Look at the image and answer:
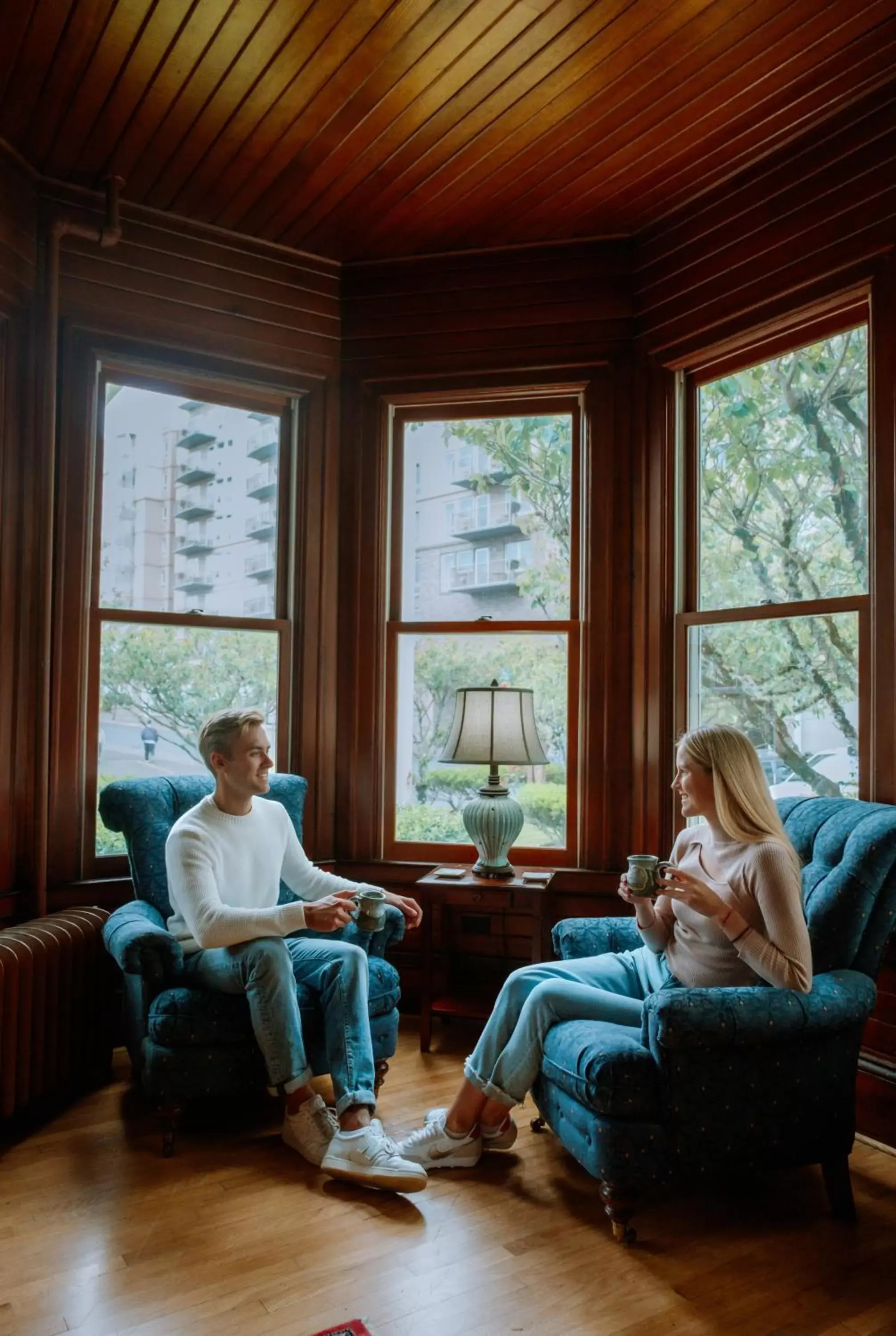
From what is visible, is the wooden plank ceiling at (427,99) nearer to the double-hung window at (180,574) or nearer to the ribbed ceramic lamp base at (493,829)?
the double-hung window at (180,574)

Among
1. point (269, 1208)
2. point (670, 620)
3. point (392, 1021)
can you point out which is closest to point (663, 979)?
point (392, 1021)

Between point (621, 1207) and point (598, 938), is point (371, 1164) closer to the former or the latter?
point (621, 1207)

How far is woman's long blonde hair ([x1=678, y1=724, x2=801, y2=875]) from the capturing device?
2250 mm

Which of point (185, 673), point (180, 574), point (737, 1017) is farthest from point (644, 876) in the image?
point (180, 574)

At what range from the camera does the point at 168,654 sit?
3.55 metres

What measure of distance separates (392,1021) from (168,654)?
159 centimetres

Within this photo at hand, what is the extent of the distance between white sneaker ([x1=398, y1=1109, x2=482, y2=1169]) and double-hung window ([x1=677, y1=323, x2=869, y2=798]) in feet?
4.76

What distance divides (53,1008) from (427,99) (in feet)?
9.72

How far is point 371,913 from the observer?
103 inches

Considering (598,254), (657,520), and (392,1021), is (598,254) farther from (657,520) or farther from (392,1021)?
(392,1021)

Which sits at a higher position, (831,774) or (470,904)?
(831,774)

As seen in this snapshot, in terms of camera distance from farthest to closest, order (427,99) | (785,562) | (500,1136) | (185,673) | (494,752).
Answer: (185,673) → (494,752) → (785,562) → (427,99) → (500,1136)

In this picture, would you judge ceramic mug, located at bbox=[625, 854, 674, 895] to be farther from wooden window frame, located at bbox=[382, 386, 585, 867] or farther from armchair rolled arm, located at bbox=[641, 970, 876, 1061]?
Answer: wooden window frame, located at bbox=[382, 386, 585, 867]

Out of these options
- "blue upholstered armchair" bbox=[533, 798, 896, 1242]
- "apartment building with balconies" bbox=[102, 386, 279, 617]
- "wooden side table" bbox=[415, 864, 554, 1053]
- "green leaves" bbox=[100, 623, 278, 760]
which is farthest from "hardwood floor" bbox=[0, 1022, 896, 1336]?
"apartment building with balconies" bbox=[102, 386, 279, 617]
